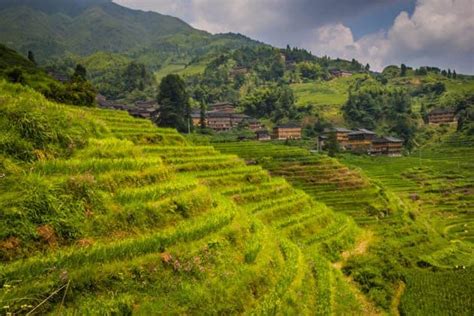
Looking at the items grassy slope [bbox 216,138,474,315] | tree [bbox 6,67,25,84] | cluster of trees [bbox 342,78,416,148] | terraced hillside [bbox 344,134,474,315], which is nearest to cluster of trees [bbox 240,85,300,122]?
cluster of trees [bbox 342,78,416,148]

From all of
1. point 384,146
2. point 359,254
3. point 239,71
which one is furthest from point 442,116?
point 359,254

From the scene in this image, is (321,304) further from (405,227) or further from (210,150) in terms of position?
(405,227)

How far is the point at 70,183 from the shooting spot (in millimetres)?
9344

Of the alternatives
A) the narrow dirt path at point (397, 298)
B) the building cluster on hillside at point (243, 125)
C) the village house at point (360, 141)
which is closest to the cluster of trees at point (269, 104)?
the building cluster on hillside at point (243, 125)

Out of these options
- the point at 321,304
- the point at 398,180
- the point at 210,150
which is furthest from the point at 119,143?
the point at 398,180

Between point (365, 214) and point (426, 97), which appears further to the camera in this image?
point (426, 97)

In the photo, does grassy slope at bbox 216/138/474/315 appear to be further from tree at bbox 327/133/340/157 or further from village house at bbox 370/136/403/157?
village house at bbox 370/136/403/157

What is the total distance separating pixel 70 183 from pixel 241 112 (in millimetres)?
103371

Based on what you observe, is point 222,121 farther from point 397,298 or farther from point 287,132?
point 397,298

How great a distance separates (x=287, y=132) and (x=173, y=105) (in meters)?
28.3

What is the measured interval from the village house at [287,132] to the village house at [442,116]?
4514 centimetres

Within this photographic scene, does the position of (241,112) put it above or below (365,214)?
above

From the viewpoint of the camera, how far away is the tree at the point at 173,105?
70.8 meters

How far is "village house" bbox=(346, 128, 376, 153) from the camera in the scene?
8444cm
